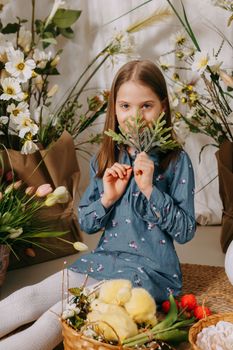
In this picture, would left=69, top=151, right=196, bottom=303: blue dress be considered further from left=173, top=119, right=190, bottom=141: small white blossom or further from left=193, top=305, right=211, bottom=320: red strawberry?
left=173, top=119, right=190, bottom=141: small white blossom

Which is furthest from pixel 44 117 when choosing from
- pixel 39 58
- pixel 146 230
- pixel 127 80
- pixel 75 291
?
pixel 75 291

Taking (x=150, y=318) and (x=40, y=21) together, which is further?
(x=40, y=21)

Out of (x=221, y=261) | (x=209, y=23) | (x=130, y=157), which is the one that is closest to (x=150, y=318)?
(x=130, y=157)

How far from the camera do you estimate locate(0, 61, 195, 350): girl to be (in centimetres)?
131

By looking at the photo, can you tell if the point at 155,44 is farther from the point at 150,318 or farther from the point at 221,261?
the point at 150,318

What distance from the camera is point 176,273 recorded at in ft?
4.55

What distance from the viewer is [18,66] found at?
59.3 inches

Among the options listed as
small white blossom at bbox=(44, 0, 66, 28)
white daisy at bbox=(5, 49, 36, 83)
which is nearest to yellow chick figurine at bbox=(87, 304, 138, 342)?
white daisy at bbox=(5, 49, 36, 83)

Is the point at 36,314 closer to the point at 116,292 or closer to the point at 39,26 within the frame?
the point at 116,292

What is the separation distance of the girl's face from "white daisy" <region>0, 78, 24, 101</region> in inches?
11.5

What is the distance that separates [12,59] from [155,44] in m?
0.72

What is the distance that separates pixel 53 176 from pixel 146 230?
1.50 feet

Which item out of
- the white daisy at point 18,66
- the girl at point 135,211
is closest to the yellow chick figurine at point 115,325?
the girl at point 135,211

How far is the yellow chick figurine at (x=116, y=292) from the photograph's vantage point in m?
1.11
